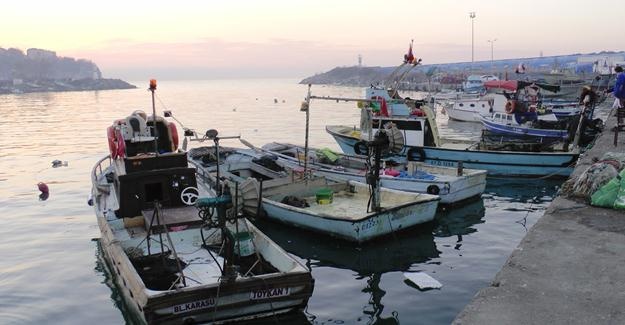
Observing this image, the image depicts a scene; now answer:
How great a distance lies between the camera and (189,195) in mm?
11758

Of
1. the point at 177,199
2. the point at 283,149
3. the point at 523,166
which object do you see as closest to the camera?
the point at 177,199

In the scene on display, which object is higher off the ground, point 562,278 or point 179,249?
point 562,278

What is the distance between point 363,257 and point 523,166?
11601mm

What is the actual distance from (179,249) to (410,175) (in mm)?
8867

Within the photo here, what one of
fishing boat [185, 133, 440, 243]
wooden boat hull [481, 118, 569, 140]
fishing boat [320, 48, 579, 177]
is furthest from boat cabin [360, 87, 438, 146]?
wooden boat hull [481, 118, 569, 140]

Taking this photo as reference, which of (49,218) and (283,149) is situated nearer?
(49,218)

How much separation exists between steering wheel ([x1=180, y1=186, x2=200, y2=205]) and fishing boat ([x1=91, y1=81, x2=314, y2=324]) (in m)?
0.02

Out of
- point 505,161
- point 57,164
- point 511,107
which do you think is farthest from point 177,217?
point 511,107

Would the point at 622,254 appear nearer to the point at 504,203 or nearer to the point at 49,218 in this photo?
the point at 504,203

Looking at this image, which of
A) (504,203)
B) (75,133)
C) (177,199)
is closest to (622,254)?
(177,199)

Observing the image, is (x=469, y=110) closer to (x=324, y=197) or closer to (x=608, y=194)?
(x=324, y=197)

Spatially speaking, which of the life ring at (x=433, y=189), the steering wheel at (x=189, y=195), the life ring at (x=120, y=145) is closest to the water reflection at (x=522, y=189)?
the life ring at (x=433, y=189)

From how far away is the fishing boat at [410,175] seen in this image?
16.0 m

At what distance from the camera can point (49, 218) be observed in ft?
57.4
